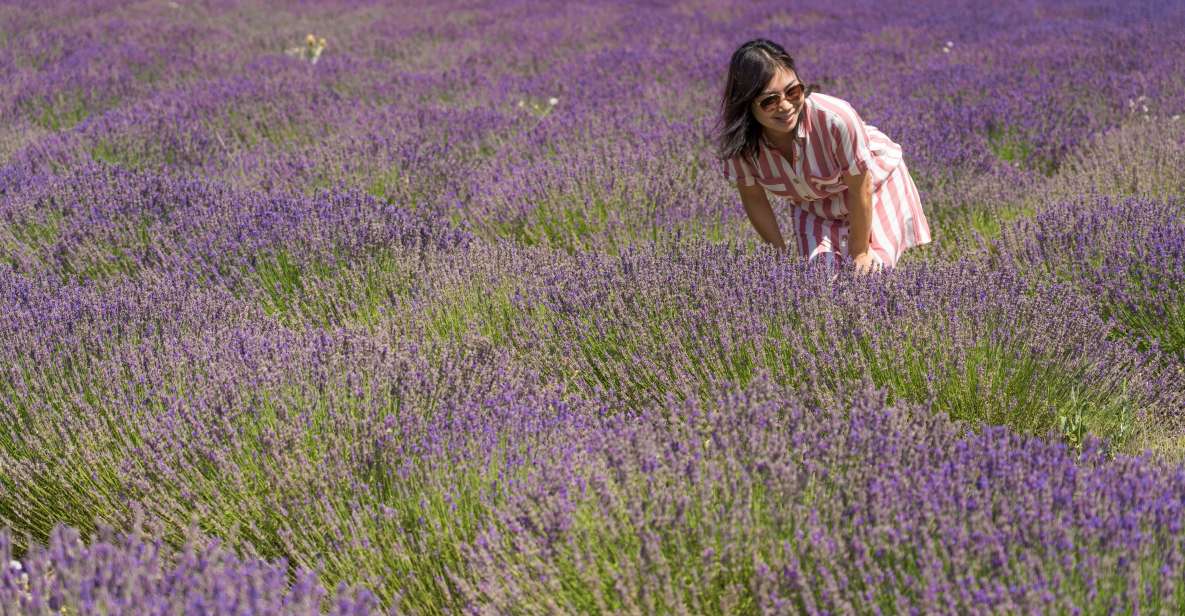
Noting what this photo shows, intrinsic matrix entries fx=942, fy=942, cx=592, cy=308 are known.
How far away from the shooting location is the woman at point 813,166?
2.53m

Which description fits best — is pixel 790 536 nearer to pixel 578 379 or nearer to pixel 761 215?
pixel 578 379

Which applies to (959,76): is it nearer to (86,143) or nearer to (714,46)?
(714,46)

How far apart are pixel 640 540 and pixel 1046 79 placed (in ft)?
17.9

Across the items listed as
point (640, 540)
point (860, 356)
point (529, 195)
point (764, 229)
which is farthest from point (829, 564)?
point (529, 195)

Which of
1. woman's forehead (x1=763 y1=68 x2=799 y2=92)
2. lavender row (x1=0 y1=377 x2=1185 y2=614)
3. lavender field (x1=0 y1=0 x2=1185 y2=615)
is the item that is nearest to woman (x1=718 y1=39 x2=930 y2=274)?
woman's forehead (x1=763 y1=68 x2=799 y2=92)

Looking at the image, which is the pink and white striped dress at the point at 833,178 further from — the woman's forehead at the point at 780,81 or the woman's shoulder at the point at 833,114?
the woman's forehead at the point at 780,81

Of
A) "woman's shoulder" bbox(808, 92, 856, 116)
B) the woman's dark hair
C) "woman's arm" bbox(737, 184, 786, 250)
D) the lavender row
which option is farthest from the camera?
"woman's arm" bbox(737, 184, 786, 250)

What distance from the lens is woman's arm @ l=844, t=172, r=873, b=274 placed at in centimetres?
264

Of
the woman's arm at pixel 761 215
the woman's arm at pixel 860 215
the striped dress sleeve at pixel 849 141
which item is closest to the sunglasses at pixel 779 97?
the striped dress sleeve at pixel 849 141

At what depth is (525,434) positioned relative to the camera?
1851mm

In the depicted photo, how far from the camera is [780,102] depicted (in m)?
2.53

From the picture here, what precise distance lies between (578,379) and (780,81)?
96 cm

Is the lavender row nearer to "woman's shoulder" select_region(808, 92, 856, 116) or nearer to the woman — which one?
the woman

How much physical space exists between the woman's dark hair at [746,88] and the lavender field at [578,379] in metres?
0.30
